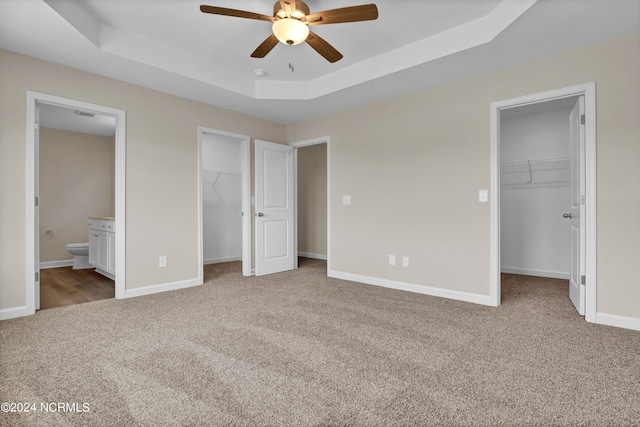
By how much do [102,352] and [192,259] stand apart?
2.02 m

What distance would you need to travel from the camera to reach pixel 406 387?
68.9 inches

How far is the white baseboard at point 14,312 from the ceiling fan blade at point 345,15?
351 cm

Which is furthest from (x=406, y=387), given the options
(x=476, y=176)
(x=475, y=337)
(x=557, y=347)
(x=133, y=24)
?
(x=133, y=24)

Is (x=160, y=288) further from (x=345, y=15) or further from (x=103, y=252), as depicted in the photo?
(x=345, y=15)

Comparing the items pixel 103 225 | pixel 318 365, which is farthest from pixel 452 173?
pixel 103 225

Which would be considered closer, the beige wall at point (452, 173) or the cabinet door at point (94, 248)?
the beige wall at point (452, 173)

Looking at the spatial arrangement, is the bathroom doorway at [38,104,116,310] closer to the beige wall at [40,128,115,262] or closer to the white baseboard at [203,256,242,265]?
the beige wall at [40,128,115,262]

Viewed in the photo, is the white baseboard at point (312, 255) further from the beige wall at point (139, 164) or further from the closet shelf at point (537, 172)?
the closet shelf at point (537, 172)

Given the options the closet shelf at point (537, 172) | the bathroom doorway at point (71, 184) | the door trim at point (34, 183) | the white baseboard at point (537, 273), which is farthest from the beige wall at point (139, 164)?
the white baseboard at point (537, 273)

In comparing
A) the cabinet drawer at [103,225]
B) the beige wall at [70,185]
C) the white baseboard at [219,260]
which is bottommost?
the white baseboard at [219,260]

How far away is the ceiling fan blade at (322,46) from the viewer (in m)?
2.48

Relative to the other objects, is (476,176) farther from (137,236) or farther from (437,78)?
(137,236)

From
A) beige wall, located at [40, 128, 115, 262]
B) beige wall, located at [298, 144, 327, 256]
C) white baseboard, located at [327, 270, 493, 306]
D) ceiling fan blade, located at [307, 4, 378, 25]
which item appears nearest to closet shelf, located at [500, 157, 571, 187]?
white baseboard, located at [327, 270, 493, 306]

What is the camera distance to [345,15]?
2.21 meters
